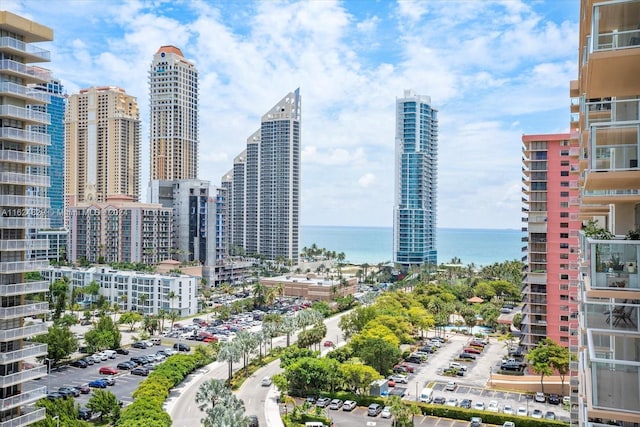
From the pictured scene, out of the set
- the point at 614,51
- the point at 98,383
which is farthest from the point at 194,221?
the point at 614,51

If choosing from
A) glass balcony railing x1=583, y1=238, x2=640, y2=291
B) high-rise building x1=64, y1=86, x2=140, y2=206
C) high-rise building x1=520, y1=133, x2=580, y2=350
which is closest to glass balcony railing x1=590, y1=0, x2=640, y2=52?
glass balcony railing x1=583, y1=238, x2=640, y2=291

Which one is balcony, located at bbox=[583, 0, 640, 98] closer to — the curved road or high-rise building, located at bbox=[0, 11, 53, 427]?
high-rise building, located at bbox=[0, 11, 53, 427]

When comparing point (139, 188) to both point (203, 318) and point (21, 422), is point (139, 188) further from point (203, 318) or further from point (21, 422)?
point (21, 422)

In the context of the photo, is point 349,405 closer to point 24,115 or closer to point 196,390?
point 196,390

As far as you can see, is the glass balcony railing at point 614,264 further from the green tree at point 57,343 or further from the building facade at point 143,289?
the building facade at point 143,289

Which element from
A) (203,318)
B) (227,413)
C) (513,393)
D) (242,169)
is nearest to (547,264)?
(513,393)
